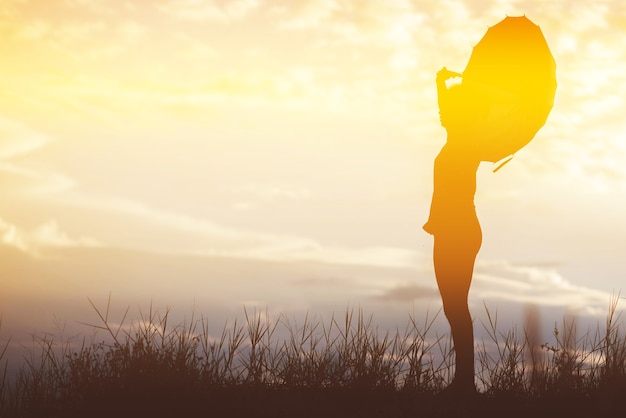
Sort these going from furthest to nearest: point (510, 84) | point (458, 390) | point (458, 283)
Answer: point (510, 84) < point (458, 283) < point (458, 390)

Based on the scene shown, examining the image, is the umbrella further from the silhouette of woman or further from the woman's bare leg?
the woman's bare leg

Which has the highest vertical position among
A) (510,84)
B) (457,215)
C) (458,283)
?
(510,84)

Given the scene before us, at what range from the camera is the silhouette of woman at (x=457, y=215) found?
874 centimetres

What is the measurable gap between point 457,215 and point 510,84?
149 centimetres

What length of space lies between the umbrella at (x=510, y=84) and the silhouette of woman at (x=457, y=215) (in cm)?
17

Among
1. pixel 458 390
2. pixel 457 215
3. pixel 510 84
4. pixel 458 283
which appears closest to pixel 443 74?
pixel 510 84

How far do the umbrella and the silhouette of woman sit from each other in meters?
0.17

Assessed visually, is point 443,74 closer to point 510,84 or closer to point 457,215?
point 510,84

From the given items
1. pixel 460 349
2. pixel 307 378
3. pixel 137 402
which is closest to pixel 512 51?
pixel 460 349

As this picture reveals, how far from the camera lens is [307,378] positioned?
8.44 m

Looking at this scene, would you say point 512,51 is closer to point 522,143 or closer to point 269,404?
point 522,143

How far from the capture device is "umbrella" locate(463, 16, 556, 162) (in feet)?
29.5

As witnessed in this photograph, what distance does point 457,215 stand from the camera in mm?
8836

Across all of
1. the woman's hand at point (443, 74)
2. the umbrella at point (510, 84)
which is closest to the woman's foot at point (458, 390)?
the umbrella at point (510, 84)
